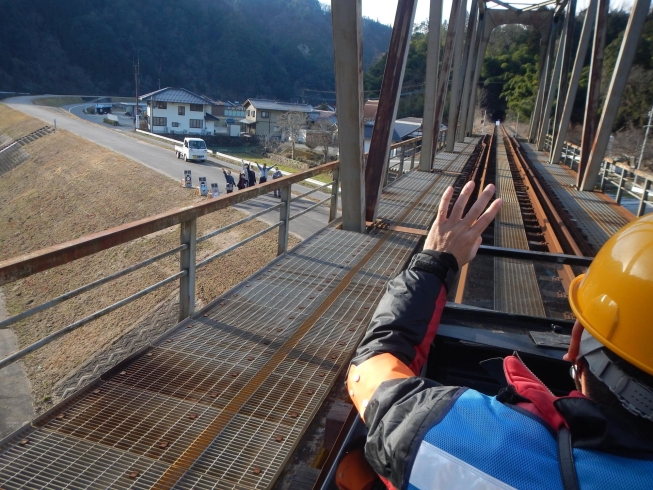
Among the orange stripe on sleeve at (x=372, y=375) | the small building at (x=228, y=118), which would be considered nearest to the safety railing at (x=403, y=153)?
the orange stripe on sleeve at (x=372, y=375)

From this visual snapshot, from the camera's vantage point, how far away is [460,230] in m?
1.61

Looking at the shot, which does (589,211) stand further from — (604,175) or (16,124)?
(16,124)

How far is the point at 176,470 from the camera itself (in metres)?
2.34

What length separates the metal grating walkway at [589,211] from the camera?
7797 millimetres

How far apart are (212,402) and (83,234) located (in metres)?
20.4

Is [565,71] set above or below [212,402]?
above

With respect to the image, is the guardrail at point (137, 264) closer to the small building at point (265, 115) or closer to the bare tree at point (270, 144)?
the bare tree at point (270, 144)

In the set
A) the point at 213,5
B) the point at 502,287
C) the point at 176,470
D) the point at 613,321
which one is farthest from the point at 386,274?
the point at 213,5

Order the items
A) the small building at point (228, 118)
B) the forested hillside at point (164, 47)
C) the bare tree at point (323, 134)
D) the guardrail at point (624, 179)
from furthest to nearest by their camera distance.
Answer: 1. the forested hillside at point (164, 47)
2. the small building at point (228, 118)
3. the bare tree at point (323, 134)
4. the guardrail at point (624, 179)

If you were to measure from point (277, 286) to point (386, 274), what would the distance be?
120 centimetres

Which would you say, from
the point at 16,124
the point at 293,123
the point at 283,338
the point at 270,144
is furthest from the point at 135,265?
the point at 16,124

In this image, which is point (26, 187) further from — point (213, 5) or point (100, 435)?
point (213, 5)

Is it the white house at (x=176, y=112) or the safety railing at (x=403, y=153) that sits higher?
the safety railing at (x=403, y=153)

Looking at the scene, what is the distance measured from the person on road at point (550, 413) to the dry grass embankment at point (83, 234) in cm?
1093
